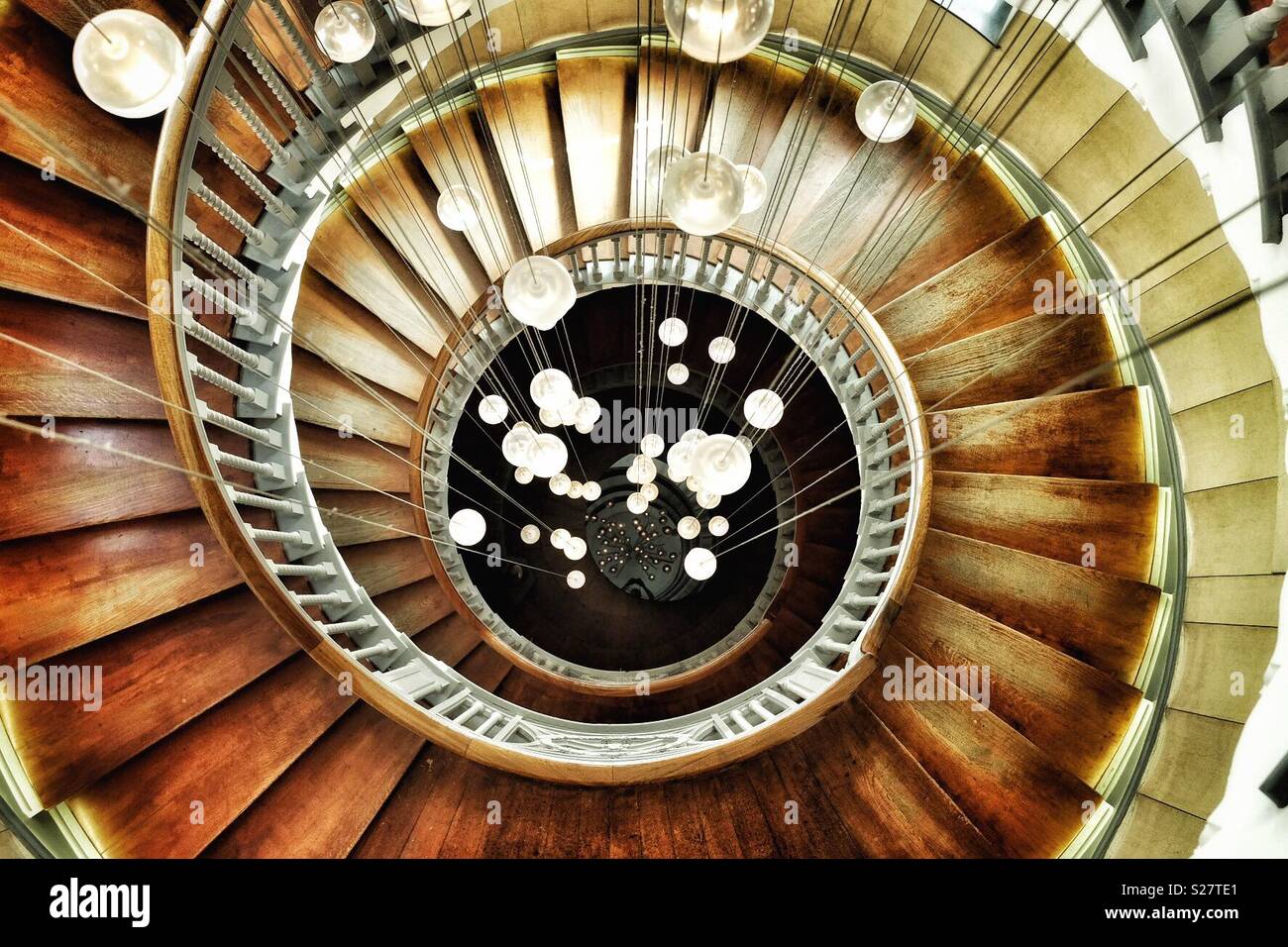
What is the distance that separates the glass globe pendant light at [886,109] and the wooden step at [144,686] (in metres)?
3.79

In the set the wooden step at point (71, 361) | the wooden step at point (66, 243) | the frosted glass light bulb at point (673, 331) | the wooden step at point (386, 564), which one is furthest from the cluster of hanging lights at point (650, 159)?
the wooden step at point (386, 564)

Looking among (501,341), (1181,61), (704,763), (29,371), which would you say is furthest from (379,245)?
(1181,61)

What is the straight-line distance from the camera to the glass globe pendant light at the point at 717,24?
1551 mm

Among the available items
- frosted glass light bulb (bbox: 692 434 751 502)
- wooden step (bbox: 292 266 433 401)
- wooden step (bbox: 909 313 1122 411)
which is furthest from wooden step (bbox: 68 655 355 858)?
wooden step (bbox: 909 313 1122 411)

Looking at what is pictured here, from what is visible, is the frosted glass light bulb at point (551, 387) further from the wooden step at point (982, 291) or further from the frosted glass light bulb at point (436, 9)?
the wooden step at point (982, 291)

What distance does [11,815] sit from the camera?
2377 mm

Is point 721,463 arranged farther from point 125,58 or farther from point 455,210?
point 455,210

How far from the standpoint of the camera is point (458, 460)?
349 centimetres

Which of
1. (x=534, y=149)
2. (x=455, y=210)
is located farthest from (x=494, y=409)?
(x=534, y=149)

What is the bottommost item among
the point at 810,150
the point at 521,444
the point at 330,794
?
the point at 330,794

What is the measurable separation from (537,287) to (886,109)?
6.68 ft

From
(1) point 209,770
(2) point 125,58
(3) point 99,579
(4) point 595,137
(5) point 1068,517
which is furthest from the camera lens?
(4) point 595,137

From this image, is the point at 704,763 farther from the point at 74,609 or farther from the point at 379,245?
the point at 379,245

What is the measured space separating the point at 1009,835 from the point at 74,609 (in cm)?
440
